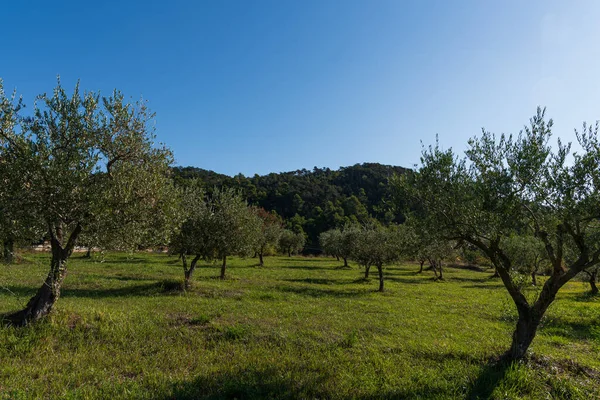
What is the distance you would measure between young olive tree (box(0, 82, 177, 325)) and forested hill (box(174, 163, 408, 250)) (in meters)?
105

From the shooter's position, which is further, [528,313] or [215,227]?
[215,227]

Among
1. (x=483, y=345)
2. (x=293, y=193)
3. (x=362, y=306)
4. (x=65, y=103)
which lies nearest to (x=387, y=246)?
Answer: (x=362, y=306)

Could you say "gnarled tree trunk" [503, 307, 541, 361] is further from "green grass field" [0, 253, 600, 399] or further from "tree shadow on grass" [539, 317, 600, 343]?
"tree shadow on grass" [539, 317, 600, 343]

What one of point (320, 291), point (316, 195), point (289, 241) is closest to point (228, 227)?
point (320, 291)

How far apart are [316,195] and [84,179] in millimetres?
144602

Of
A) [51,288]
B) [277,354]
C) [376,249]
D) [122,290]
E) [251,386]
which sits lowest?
[122,290]

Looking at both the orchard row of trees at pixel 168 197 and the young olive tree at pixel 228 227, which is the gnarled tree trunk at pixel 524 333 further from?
the young olive tree at pixel 228 227

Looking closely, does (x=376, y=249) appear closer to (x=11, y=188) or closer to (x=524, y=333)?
(x=524, y=333)

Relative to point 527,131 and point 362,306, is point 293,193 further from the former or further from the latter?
point 527,131

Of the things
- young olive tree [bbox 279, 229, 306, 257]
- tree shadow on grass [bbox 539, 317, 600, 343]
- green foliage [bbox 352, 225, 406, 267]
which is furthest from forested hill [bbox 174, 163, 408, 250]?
tree shadow on grass [bbox 539, 317, 600, 343]

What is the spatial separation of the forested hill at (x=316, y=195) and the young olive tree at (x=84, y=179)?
105m

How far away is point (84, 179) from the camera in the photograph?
1212cm

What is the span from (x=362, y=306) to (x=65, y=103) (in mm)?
20306

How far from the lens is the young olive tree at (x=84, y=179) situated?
11.8 meters
